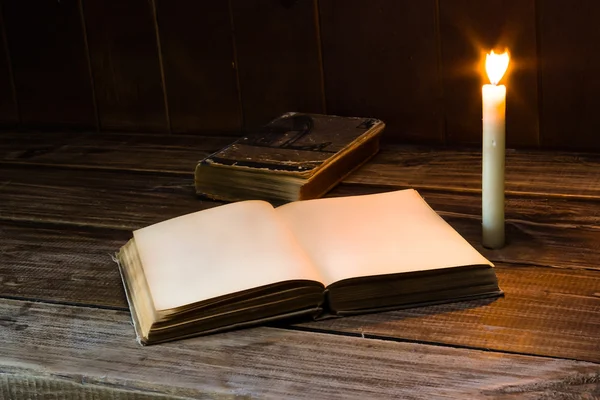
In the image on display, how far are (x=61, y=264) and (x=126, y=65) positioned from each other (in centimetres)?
60

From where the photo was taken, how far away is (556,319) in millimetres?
786

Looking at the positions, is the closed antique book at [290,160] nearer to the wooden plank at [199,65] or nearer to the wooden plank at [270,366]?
the wooden plank at [199,65]

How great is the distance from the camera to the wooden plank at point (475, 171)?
3.71ft

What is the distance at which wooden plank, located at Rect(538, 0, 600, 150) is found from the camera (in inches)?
47.8

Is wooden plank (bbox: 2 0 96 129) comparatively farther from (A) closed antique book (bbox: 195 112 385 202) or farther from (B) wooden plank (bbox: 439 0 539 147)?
(B) wooden plank (bbox: 439 0 539 147)

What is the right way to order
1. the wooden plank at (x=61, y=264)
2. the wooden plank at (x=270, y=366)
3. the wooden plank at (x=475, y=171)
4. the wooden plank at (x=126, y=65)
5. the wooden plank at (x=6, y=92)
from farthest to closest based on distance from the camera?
1. the wooden plank at (x=6, y=92)
2. the wooden plank at (x=126, y=65)
3. the wooden plank at (x=475, y=171)
4. the wooden plank at (x=61, y=264)
5. the wooden plank at (x=270, y=366)

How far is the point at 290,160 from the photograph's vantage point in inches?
45.2

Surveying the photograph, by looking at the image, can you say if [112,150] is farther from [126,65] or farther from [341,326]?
[341,326]

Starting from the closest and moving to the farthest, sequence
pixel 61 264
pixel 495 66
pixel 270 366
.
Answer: pixel 270 366
pixel 495 66
pixel 61 264

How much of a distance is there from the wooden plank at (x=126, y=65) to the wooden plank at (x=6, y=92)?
0.58 feet

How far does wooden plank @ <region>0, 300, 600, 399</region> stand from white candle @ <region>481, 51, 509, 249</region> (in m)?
0.23

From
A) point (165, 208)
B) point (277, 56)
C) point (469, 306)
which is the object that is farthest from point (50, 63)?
point (469, 306)

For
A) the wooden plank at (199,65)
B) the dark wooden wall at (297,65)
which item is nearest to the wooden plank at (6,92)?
the dark wooden wall at (297,65)

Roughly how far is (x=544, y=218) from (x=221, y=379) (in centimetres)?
49
